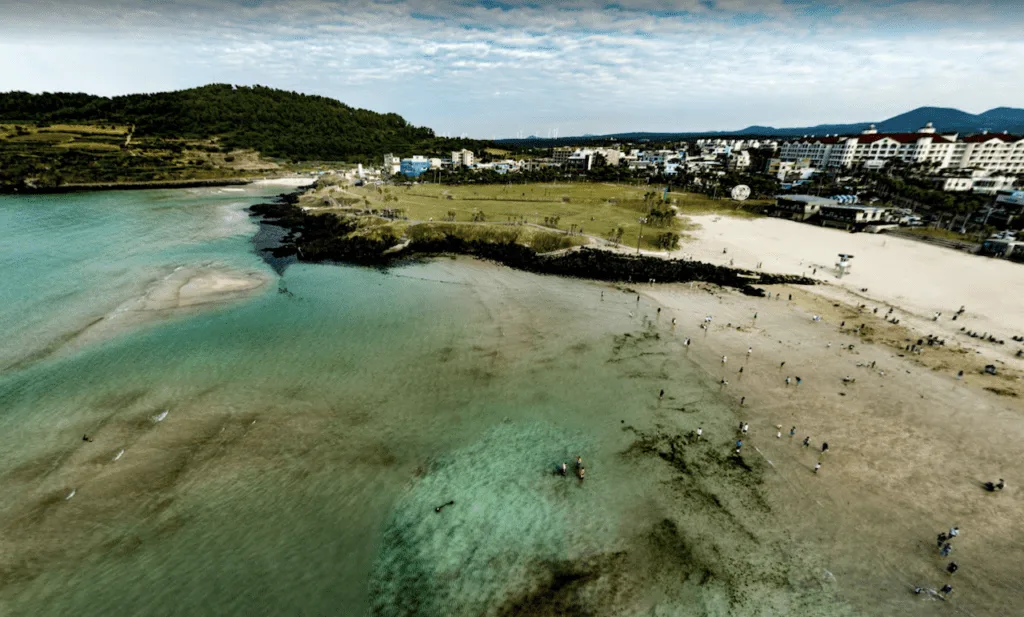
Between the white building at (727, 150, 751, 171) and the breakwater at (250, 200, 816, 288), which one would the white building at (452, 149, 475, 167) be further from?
the white building at (727, 150, 751, 171)

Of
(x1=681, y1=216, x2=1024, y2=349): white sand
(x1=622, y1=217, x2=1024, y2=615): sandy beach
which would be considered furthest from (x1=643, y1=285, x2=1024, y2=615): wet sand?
(x1=681, y1=216, x2=1024, y2=349): white sand

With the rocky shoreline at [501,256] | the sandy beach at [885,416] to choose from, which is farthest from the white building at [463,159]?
the sandy beach at [885,416]

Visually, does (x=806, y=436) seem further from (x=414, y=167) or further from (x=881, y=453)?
(x=414, y=167)

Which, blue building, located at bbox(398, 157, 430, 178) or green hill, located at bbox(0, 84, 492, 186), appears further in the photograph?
blue building, located at bbox(398, 157, 430, 178)

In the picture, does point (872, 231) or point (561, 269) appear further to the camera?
point (872, 231)

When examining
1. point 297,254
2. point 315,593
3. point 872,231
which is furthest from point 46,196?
point 872,231

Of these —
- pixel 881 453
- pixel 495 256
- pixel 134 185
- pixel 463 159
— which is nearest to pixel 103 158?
pixel 134 185

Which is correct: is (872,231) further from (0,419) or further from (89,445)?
(0,419)
